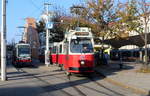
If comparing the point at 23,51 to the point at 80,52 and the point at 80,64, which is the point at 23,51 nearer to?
the point at 80,52

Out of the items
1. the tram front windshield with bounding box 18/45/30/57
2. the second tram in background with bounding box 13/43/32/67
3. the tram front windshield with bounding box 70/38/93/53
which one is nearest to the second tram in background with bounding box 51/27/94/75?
the tram front windshield with bounding box 70/38/93/53

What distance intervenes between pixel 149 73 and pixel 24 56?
2069 cm

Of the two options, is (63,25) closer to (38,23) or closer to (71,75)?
(38,23)

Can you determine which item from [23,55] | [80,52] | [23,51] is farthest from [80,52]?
[23,51]

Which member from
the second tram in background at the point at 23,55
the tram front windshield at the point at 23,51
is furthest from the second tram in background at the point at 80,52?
the tram front windshield at the point at 23,51

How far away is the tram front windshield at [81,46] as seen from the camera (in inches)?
955

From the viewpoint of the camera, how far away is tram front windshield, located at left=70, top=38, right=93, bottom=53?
79.6 ft

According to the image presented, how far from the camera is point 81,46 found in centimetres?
2436

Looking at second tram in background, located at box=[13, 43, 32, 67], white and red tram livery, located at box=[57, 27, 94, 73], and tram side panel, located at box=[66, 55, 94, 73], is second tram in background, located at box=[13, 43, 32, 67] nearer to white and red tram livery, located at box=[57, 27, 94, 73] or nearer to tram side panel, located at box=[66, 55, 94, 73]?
white and red tram livery, located at box=[57, 27, 94, 73]

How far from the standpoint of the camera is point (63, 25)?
52531mm

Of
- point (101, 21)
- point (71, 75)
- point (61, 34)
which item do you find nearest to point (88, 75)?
point (71, 75)

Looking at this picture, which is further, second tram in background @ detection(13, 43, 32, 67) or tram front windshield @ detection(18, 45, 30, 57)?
tram front windshield @ detection(18, 45, 30, 57)

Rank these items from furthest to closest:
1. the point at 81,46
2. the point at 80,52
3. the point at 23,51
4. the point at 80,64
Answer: the point at 23,51
the point at 81,46
the point at 80,52
the point at 80,64

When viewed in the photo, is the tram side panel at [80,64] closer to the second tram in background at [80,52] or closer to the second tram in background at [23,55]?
the second tram in background at [80,52]
